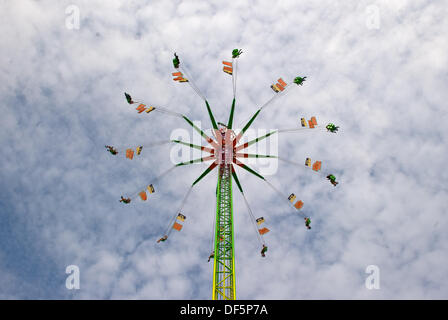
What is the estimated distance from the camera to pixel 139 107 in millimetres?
29562

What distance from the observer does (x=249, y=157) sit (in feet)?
94.9

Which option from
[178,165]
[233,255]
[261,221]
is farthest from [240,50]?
[233,255]

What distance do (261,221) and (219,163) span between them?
6.63 metres
